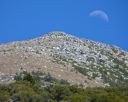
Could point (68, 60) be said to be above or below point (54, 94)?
above

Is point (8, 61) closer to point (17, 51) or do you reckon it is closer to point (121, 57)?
point (17, 51)

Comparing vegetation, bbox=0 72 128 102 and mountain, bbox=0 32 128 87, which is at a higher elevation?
mountain, bbox=0 32 128 87

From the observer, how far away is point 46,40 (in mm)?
138875

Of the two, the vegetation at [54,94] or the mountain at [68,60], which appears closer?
the vegetation at [54,94]

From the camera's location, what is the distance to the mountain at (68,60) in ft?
369

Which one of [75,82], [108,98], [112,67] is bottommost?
[108,98]

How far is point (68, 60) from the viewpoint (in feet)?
407

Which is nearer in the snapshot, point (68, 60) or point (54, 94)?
point (54, 94)

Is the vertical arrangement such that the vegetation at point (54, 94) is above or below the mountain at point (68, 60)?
below

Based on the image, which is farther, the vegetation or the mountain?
the mountain

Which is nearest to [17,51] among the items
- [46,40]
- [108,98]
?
[46,40]

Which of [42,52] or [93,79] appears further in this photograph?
[42,52]

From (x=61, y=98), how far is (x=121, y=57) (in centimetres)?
6363

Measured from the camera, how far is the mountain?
369ft
